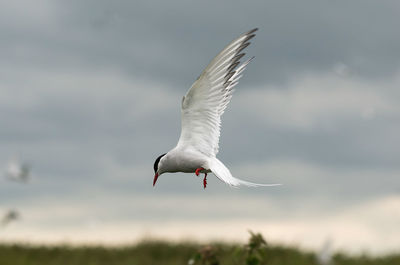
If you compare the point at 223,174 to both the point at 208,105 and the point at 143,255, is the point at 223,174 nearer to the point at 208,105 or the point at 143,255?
the point at 208,105

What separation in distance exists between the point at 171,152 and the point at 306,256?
1234 centimetres

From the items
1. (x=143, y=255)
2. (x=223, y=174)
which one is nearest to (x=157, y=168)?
(x=223, y=174)

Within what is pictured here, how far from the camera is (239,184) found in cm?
449

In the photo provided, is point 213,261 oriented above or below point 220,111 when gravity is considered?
below

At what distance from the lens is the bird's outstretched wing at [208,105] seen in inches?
191

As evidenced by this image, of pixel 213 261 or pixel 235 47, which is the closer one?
pixel 235 47

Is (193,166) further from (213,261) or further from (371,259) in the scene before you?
(371,259)

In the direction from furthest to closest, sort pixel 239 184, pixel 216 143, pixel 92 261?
1. pixel 92 261
2. pixel 216 143
3. pixel 239 184

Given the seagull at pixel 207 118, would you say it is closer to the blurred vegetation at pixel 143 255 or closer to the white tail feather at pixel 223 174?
the white tail feather at pixel 223 174

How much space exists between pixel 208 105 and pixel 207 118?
12 cm

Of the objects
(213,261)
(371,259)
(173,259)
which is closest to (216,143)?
(213,261)

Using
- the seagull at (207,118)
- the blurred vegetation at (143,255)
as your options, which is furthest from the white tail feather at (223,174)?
the blurred vegetation at (143,255)

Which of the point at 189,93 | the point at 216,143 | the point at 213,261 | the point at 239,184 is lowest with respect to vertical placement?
the point at 213,261

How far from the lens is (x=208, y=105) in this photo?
5.14m
